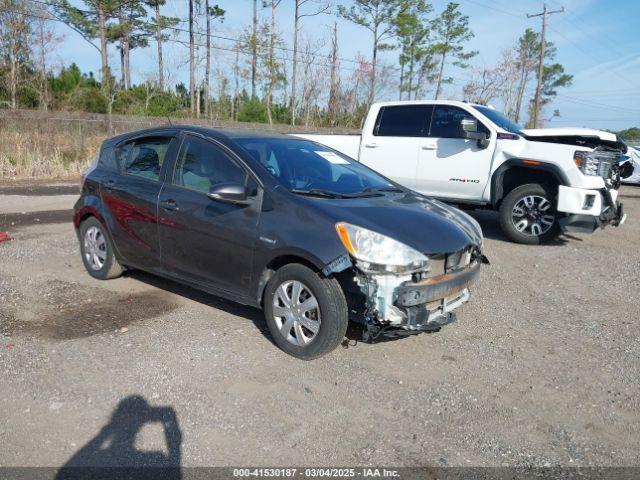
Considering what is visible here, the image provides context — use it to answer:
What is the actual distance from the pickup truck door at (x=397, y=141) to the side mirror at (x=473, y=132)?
83 centimetres

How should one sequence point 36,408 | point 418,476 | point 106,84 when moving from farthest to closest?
point 106,84 < point 36,408 < point 418,476

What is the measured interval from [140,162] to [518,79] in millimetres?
48750

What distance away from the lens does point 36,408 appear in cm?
326

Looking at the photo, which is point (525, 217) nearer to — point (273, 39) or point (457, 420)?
point (457, 420)

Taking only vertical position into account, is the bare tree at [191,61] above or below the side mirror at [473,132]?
above

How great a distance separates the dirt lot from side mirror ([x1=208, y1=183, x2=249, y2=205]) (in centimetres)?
115

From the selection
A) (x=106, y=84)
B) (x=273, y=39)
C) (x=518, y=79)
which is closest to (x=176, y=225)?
(x=106, y=84)

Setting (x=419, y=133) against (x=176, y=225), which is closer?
(x=176, y=225)

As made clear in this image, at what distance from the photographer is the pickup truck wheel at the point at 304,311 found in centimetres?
371

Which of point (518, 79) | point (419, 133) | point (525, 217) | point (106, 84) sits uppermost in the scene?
point (518, 79)

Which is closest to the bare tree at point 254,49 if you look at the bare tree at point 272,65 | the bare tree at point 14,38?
the bare tree at point 272,65

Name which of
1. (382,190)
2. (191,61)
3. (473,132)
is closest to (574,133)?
(473,132)

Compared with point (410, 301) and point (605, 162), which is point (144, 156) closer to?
point (410, 301)

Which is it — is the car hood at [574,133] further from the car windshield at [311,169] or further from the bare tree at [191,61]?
the bare tree at [191,61]
